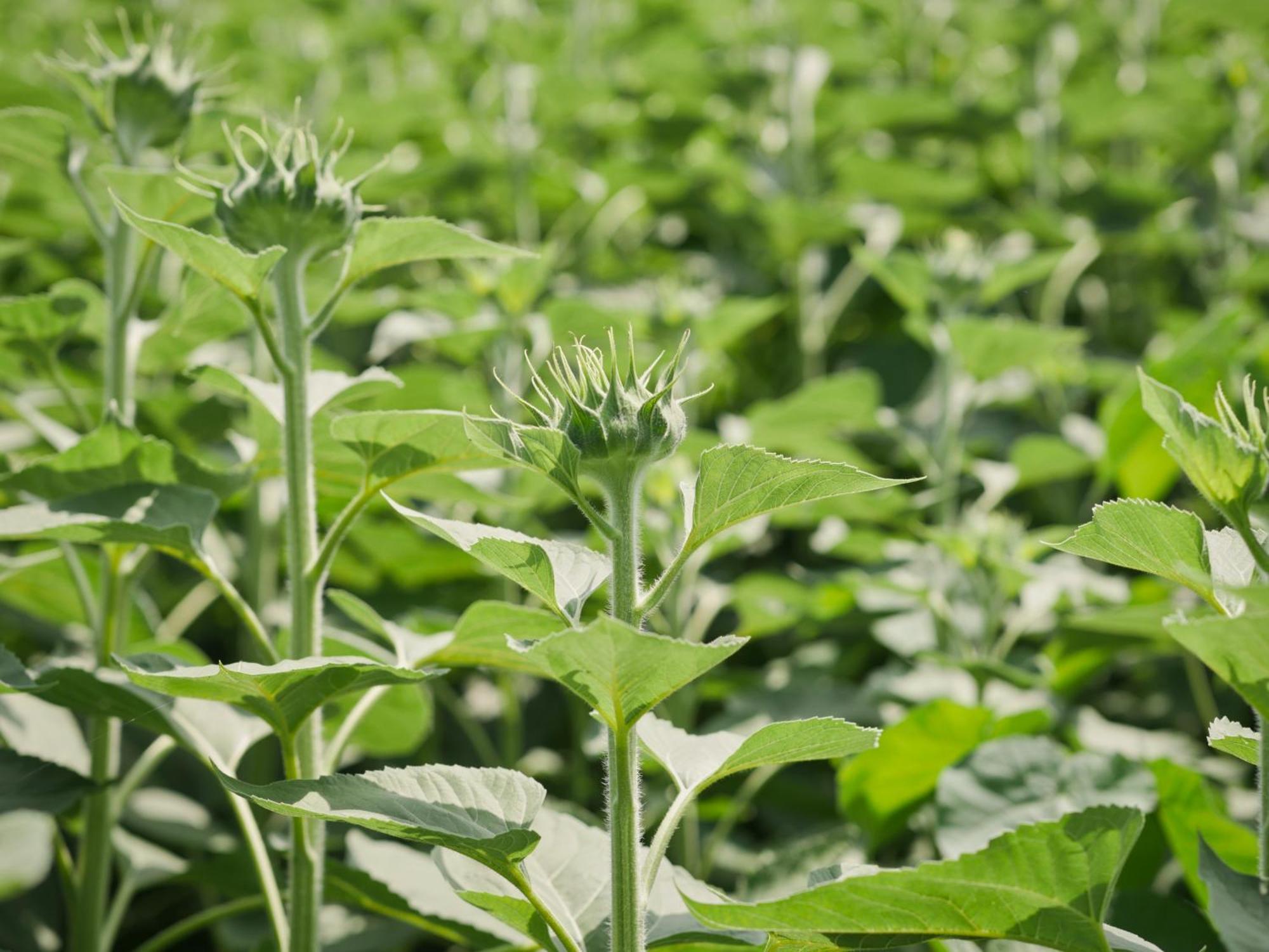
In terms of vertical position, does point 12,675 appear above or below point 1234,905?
above

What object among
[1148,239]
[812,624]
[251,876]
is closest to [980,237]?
[1148,239]

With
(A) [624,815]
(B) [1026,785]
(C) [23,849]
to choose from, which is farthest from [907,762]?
(C) [23,849]

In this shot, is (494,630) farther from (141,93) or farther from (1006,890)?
(141,93)

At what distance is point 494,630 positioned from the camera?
123 centimetres

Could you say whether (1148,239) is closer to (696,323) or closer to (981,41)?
(981,41)

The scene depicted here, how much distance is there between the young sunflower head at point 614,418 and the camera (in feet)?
3.01

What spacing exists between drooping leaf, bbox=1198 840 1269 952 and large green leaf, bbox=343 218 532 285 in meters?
0.73

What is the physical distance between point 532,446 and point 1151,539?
17.6 inches

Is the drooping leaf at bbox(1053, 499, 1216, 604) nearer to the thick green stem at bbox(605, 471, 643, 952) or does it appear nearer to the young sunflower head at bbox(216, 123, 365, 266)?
the thick green stem at bbox(605, 471, 643, 952)

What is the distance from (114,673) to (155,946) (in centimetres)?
38

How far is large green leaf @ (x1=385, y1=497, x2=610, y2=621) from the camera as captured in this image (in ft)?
2.89

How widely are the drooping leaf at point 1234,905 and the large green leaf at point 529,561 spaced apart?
0.48 meters

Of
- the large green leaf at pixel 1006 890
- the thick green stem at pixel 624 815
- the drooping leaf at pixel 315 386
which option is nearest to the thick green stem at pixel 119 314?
the drooping leaf at pixel 315 386

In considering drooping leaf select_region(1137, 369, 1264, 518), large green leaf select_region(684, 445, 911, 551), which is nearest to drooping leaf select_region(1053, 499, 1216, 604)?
drooping leaf select_region(1137, 369, 1264, 518)
